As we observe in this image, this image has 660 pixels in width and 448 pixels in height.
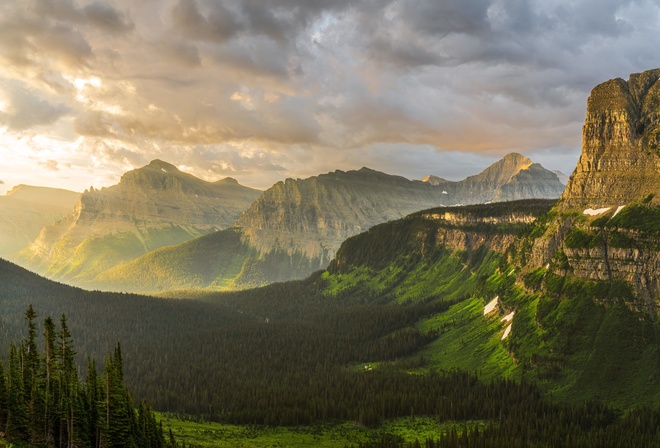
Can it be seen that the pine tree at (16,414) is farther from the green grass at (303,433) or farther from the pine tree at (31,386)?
the green grass at (303,433)

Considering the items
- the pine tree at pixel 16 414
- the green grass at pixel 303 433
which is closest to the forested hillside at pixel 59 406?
the pine tree at pixel 16 414

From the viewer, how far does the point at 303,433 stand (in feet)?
598

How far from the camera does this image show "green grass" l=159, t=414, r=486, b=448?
554 ft

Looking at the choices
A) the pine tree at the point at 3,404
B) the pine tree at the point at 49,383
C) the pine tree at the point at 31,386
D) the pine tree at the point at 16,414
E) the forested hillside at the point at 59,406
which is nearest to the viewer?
the pine tree at the point at 16,414

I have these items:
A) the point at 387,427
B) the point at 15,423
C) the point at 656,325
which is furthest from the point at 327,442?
the point at 656,325

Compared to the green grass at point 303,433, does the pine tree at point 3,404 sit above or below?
above

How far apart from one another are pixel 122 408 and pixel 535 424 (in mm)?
137943

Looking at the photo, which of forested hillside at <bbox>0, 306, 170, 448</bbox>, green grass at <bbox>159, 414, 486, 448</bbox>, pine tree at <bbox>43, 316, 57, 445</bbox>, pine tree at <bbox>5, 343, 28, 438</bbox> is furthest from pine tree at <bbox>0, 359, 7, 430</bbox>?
green grass at <bbox>159, 414, 486, 448</bbox>

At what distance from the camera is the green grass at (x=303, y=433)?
169000 millimetres

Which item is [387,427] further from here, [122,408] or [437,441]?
[122,408]

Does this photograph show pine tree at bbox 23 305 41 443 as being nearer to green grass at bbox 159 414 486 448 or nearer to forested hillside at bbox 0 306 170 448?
forested hillside at bbox 0 306 170 448

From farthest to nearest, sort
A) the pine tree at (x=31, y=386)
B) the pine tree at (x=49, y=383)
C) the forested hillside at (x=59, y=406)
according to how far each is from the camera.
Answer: the pine tree at (x=49, y=383) < the pine tree at (x=31, y=386) < the forested hillside at (x=59, y=406)

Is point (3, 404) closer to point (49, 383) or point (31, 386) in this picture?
point (31, 386)

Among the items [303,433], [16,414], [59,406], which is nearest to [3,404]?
[16,414]
